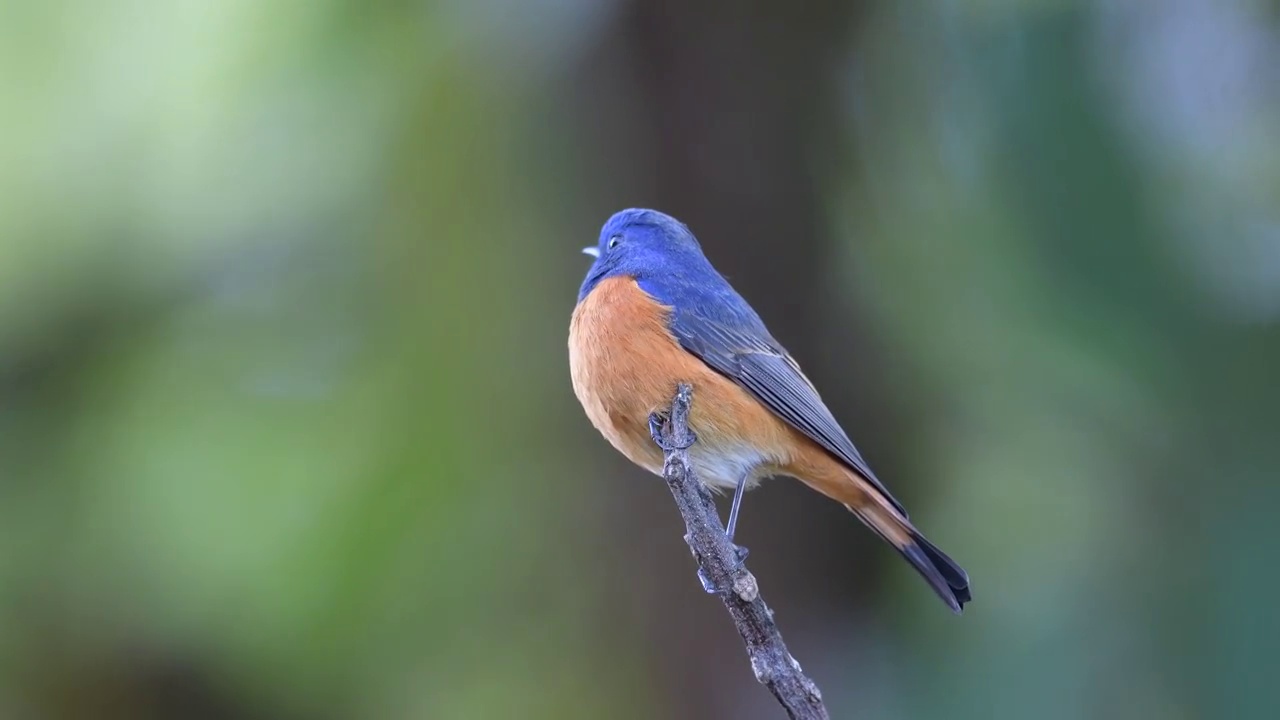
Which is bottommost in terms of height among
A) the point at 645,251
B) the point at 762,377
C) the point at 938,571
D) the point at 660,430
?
the point at 938,571

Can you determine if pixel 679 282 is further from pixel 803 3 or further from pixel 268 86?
pixel 268 86

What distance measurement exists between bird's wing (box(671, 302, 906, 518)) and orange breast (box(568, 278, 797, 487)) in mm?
42

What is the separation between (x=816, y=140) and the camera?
6.30 meters

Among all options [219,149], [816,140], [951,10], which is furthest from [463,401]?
[951,10]

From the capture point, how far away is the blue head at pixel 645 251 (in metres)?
4.46

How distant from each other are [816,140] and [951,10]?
1.04 meters

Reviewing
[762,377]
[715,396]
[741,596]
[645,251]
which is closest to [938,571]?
[762,377]

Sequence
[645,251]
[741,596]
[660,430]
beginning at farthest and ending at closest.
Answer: [645,251] → [660,430] → [741,596]

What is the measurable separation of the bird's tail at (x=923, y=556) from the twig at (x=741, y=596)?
3.92 feet

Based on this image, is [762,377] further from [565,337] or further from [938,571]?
[565,337]

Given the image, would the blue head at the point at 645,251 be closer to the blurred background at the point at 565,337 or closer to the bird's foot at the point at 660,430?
the bird's foot at the point at 660,430

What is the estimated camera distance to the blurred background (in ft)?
18.3

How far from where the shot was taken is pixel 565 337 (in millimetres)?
6621

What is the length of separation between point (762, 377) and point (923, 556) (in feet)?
2.84
